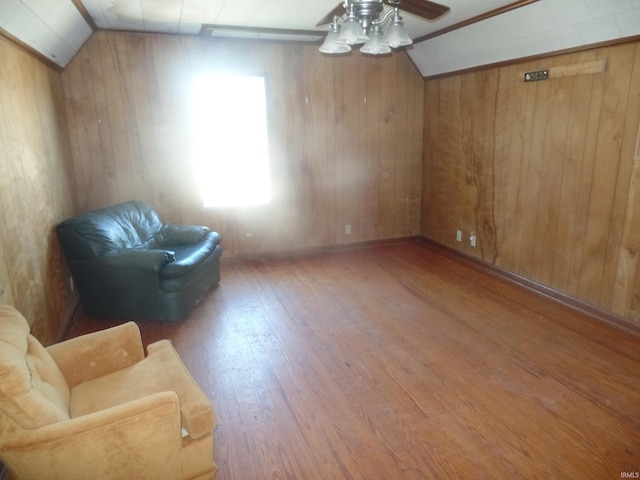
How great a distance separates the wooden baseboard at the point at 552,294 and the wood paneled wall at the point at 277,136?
1.11 meters

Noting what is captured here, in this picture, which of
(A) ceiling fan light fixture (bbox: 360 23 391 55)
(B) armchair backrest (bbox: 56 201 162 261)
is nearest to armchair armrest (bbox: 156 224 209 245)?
(B) armchair backrest (bbox: 56 201 162 261)

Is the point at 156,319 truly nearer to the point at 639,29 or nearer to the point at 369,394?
the point at 369,394

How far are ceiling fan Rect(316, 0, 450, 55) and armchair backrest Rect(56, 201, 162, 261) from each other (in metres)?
2.34

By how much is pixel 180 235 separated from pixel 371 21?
269 cm

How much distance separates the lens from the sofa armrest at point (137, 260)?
3.36m

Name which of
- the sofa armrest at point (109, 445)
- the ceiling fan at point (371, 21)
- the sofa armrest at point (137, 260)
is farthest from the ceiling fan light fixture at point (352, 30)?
the sofa armrest at point (137, 260)

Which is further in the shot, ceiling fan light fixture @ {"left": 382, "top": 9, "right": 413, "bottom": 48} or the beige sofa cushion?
ceiling fan light fixture @ {"left": 382, "top": 9, "right": 413, "bottom": 48}

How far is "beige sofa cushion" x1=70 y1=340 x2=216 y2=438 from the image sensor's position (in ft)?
5.37

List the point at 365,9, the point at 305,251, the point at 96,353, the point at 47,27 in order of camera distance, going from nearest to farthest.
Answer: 1. the point at 96,353
2. the point at 365,9
3. the point at 47,27
4. the point at 305,251

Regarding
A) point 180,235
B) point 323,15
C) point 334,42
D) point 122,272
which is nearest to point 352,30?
point 334,42

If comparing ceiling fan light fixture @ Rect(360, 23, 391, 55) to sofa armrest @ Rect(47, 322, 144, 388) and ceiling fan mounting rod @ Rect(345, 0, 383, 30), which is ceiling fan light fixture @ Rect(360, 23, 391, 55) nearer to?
ceiling fan mounting rod @ Rect(345, 0, 383, 30)

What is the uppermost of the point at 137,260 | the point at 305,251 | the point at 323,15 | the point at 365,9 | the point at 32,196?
the point at 323,15

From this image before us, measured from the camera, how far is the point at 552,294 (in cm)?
385

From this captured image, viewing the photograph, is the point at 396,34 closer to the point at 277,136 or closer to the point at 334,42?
the point at 334,42
